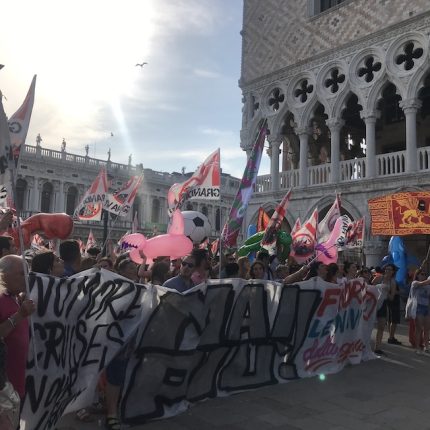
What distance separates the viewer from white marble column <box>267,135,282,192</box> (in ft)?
62.7

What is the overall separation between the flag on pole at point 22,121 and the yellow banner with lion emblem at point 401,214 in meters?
10.8

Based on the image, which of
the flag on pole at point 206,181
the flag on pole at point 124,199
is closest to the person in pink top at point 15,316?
the flag on pole at point 206,181

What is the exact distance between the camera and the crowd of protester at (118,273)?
123 inches

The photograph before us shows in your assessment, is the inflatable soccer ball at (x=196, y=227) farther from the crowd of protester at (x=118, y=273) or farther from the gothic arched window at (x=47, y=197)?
the gothic arched window at (x=47, y=197)

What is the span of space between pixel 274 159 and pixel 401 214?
6.90m

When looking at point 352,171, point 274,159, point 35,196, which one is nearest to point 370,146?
point 352,171

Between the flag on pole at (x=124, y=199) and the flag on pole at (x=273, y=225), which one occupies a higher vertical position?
the flag on pole at (x=124, y=199)

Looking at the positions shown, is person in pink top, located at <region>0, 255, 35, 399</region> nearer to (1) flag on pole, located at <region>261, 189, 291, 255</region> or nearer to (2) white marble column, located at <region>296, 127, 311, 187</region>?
(1) flag on pole, located at <region>261, 189, 291, 255</region>

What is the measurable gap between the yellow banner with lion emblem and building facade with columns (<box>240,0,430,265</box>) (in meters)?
1.04

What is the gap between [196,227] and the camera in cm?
1231

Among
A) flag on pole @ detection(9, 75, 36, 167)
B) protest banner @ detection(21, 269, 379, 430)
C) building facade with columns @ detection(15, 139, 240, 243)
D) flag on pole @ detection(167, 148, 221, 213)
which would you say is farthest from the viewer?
building facade with columns @ detection(15, 139, 240, 243)

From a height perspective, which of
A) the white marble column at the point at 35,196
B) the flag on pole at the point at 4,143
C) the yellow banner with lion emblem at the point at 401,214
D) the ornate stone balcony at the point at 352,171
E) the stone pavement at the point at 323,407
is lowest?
the stone pavement at the point at 323,407

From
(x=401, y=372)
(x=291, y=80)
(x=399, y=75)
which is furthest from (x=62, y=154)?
(x=401, y=372)

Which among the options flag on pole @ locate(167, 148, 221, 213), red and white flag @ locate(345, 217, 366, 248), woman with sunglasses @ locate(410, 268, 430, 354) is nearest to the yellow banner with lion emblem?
red and white flag @ locate(345, 217, 366, 248)
